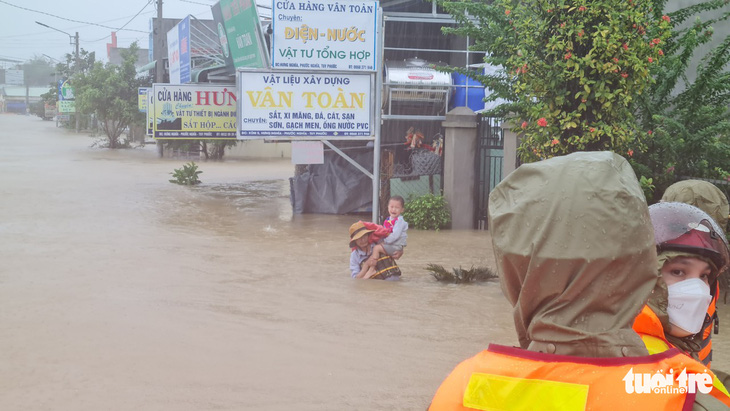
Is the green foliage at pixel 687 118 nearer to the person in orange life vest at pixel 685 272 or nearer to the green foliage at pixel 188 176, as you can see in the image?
the person in orange life vest at pixel 685 272

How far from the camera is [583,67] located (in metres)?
7.05

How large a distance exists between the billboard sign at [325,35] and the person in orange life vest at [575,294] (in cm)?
1157

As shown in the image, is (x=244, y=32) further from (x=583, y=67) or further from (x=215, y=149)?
(x=215, y=149)

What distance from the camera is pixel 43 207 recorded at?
627 inches

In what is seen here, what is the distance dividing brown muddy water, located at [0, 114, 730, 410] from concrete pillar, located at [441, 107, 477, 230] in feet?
1.80

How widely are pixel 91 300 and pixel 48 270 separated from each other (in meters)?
2.00

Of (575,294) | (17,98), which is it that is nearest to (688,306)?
(575,294)

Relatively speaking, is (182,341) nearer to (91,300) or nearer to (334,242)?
(91,300)

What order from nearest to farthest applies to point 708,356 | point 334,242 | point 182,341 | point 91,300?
point 708,356
point 182,341
point 91,300
point 334,242

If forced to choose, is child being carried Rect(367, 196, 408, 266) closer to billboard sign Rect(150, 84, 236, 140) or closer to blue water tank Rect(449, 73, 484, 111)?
blue water tank Rect(449, 73, 484, 111)

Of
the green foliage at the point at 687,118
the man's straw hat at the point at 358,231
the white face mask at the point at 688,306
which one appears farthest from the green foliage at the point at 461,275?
the white face mask at the point at 688,306

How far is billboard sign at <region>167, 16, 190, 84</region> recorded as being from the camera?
76.2ft

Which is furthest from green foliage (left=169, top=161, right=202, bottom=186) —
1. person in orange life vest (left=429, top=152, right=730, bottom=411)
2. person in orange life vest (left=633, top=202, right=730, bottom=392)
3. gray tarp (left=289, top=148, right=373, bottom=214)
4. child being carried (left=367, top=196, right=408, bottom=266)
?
person in orange life vest (left=429, top=152, right=730, bottom=411)

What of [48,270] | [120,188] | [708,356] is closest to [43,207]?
[120,188]
